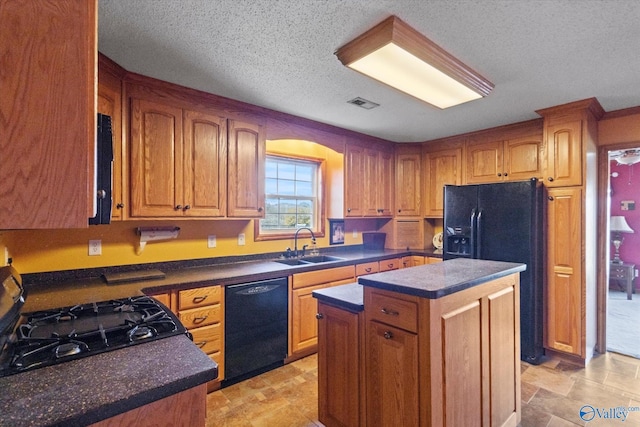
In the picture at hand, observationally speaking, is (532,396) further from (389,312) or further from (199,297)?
(199,297)

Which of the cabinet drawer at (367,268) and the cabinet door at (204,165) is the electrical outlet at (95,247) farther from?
the cabinet drawer at (367,268)

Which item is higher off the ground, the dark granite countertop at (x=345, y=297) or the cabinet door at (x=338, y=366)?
the dark granite countertop at (x=345, y=297)

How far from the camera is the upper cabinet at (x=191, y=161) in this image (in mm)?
2293

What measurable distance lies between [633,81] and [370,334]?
271 cm

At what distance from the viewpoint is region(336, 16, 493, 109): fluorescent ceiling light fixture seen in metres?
1.68

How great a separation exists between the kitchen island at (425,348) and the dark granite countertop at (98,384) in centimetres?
88

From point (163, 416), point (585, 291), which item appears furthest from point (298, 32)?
point (585, 291)

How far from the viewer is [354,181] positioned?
12.6 ft

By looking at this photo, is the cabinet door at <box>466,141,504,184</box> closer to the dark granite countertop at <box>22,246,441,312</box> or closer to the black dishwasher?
the dark granite countertop at <box>22,246,441,312</box>

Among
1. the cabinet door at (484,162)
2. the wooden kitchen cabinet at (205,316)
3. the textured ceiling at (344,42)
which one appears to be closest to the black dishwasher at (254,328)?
the wooden kitchen cabinet at (205,316)

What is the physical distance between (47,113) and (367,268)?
10.3 ft

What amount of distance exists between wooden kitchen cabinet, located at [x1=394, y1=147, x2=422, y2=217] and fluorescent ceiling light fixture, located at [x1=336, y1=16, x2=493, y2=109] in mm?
1910

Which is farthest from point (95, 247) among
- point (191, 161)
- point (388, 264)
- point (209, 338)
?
point (388, 264)

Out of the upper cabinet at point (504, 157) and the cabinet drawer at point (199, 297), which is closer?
the cabinet drawer at point (199, 297)
